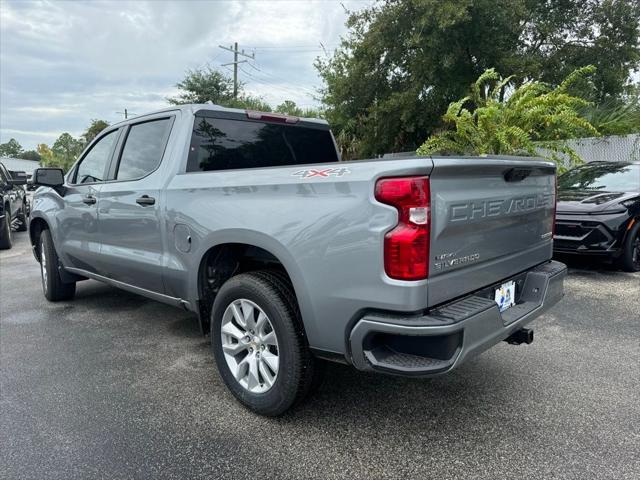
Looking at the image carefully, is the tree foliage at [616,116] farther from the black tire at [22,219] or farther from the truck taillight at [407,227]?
the black tire at [22,219]

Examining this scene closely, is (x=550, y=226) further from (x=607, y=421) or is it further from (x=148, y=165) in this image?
(x=148, y=165)

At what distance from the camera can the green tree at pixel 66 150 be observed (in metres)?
57.0

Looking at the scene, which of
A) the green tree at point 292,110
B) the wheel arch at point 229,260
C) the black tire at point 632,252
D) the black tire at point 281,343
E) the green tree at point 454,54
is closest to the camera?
the black tire at point 281,343

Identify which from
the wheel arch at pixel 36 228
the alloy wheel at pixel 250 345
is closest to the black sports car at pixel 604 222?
the alloy wheel at pixel 250 345

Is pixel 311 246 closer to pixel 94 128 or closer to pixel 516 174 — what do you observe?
pixel 516 174

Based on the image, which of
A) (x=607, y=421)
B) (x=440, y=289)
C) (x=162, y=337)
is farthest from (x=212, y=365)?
(x=607, y=421)

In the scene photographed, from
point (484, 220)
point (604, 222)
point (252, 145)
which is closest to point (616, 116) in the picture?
point (604, 222)

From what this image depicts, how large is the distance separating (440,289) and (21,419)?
2565 mm

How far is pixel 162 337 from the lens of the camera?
14.2 ft

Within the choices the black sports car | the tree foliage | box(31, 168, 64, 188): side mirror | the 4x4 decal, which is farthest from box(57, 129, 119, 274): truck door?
the tree foliage

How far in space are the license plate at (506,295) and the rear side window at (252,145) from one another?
2.08m

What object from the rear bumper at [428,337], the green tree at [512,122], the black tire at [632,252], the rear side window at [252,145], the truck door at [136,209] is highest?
the green tree at [512,122]

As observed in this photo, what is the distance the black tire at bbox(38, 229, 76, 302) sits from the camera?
5.24m

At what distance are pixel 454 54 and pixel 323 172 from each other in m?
14.1
